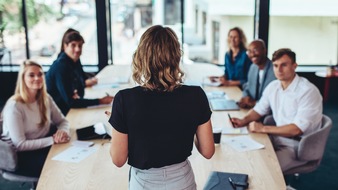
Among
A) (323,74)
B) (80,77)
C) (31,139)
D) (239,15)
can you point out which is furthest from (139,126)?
(239,15)

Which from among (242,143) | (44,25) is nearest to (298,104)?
(242,143)

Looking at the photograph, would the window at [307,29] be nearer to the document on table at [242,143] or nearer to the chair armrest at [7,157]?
the document on table at [242,143]

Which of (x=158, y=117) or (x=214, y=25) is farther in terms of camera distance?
(x=214, y=25)

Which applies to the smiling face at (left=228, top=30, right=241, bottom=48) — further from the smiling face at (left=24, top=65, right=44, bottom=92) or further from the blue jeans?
the blue jeans

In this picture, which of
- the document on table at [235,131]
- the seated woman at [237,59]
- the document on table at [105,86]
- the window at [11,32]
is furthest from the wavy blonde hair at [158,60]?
the window at [11,32]

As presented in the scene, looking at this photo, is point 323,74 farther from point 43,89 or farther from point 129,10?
point 43,89

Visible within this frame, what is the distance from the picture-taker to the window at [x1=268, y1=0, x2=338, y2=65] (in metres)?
7.20

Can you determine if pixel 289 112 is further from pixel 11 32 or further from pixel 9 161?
pixel 11 32

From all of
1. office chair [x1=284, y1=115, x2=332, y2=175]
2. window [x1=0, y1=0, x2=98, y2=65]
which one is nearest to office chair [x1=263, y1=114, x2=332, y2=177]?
office chair [x1=284, y1=115, x2=332, y2=175]

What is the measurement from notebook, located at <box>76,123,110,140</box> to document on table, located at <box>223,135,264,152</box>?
0.82 m

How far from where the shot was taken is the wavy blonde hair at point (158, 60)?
1.83 m

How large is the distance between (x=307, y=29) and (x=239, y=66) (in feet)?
8.87

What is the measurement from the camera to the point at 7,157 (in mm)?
3043

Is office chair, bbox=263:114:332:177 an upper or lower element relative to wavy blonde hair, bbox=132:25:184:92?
lower
